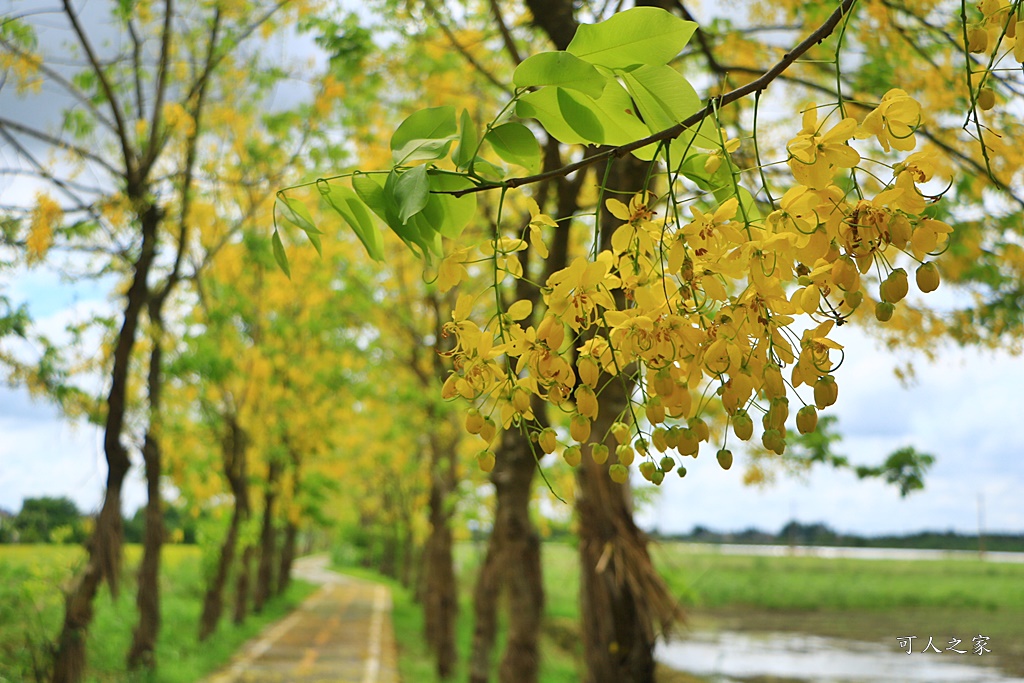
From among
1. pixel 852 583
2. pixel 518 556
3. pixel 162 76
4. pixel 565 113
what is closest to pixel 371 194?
pixel 565 113

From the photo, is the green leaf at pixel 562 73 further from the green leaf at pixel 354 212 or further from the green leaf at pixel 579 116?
the green leaf at pixel 354 212

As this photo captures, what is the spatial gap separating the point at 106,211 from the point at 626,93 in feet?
20.6

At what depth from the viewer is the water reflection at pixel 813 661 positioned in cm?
1096

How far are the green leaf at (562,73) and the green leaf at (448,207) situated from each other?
0.15m

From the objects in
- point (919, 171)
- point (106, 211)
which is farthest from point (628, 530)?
point (106, 211)

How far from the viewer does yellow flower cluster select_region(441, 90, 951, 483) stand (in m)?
0.79

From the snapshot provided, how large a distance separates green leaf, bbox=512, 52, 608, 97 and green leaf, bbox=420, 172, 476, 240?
146 millimetres

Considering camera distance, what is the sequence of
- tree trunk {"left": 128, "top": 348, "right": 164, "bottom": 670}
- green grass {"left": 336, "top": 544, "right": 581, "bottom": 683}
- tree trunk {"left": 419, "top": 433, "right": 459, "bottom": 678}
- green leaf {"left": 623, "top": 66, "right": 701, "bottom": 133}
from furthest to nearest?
tree trunk {"left": 419, "top": 433, "right": 459, "bottom": 678} < green grass {"left": 336, "top": 544, "right": 581, "bottom": 683} < tree trunk {"left": 128, "top": 348, "right": 164, "bottom": 670} < green leaf {"left": 623, "top": 66, "right": 701, "bottom": 133}

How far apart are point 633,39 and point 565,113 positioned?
106mm

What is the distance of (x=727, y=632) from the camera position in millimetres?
19844

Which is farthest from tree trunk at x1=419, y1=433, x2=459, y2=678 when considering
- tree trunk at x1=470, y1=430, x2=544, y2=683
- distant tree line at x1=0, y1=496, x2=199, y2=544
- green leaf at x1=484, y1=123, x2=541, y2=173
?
green leaf at x1=484, y1=123, x2=541, y2=173

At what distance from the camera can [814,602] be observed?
2119 centimetres

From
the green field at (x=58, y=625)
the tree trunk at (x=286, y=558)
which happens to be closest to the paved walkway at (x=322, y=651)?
the green field at (x=58, y=625)

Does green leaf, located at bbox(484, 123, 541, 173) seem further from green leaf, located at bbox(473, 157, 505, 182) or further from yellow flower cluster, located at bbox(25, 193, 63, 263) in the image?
yellow flower cluster, located at bbox(25, 193, 63, 263)
